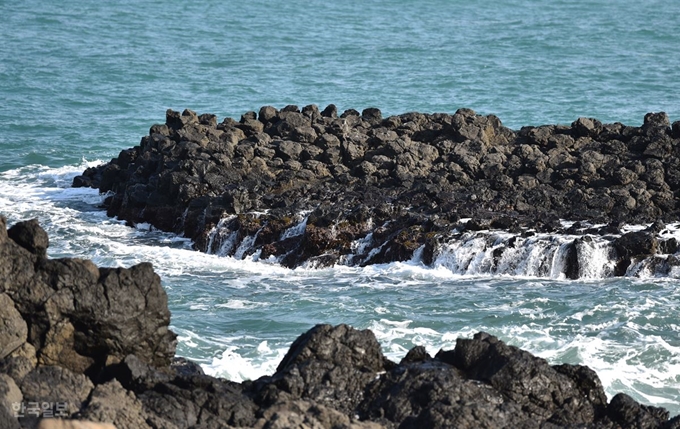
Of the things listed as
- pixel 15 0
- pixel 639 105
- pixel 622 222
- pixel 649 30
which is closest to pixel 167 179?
pixel 622 222

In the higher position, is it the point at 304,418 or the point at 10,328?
the point at 10,328

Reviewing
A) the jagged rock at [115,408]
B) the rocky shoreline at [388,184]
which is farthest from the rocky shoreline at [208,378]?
the rocky shoreline at [388,184]

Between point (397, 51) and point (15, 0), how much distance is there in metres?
30.5

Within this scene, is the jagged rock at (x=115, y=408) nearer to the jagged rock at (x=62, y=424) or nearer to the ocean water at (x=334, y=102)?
the jagged rock at (x=62, y=424)

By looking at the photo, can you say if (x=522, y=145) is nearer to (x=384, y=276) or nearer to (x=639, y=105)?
(x=384, y=276)

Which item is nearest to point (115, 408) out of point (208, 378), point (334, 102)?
point (208, 378)

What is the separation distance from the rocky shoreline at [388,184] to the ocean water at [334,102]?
32.4 inches

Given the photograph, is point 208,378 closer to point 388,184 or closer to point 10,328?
point 10,328

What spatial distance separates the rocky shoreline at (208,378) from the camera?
18.1 m

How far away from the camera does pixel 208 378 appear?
19.6m

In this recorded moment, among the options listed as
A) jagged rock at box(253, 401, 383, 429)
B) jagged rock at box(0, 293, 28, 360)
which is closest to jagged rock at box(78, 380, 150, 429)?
jagged rock at box(253, 401, 383, 429)

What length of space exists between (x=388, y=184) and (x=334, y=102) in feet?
86.2

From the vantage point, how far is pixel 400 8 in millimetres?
96125

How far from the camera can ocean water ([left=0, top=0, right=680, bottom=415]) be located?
1107 inches
